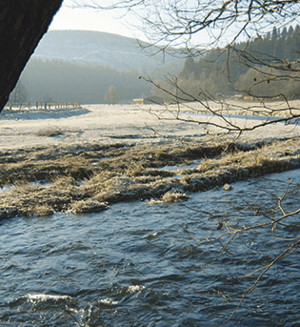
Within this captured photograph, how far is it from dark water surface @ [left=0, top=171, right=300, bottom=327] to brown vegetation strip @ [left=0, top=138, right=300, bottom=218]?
4.69 feet

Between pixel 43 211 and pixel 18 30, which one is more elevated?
pixel 18 30

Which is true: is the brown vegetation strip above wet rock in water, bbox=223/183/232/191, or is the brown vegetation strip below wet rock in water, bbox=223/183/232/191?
above

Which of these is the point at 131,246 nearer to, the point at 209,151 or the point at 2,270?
the point at 2,270

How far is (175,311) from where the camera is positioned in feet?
14.0

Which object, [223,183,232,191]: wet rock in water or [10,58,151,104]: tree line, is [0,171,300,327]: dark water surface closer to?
[223,183,232,191]: wet rock in water

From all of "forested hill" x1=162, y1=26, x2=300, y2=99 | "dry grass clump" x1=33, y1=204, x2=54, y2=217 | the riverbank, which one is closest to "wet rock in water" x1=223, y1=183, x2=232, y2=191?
the riverbank

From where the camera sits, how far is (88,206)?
28.2 ft

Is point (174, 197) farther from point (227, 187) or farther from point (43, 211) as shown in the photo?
point (43, 211)

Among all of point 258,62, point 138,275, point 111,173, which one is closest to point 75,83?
point 111,173

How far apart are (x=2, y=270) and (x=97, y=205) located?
3540 millimetres

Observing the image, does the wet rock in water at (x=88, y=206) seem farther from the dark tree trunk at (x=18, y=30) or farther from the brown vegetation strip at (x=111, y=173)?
the dark tree trunk at (x=18, y=30)

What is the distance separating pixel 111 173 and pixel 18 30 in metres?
10.5

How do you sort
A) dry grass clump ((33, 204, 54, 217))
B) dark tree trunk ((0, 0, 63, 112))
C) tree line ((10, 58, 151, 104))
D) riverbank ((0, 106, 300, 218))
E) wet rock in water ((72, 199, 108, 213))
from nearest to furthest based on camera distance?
Result: dark tree trunk ((0, 0, 63, 112))
dry grass clump ((33, 204, 54, 217))
wet rock in water ((72, 199, 108, 213))
riverbank ((0, 106, 300, 218))
tree line ((10, 58, 151, 104))

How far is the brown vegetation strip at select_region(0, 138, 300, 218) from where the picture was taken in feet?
30.1
